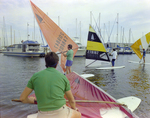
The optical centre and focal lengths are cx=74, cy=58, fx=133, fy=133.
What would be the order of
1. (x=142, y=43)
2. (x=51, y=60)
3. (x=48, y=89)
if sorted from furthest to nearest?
(x=142, y=43) → (x=51, y=60) → (x=48, y=89)

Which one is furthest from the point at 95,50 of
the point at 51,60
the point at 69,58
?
the point at 51,60

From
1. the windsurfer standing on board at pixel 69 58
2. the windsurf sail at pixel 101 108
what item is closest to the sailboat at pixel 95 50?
the windsurfer standing on board at pixel 69 58

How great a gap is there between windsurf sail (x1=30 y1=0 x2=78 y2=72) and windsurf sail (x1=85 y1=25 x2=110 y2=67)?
3.57m

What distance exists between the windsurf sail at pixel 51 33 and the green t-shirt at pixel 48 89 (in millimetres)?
5064

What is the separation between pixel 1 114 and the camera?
11.9 ft

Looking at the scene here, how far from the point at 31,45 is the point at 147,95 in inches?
1203

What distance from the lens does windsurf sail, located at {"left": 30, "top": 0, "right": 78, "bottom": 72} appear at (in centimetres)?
664

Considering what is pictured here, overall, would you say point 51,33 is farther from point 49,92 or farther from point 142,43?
point 142,43

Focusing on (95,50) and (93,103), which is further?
(95,50)

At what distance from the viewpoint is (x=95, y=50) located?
10.7 m

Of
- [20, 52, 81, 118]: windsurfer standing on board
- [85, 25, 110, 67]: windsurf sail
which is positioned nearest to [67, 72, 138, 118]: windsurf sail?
[20, 52, 81, 118]: windsurfer standing on board

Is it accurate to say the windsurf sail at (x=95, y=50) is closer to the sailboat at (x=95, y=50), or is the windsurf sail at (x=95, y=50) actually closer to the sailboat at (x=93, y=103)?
the sailboat at (x=95, y=50)

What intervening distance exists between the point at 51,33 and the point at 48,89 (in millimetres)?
5496

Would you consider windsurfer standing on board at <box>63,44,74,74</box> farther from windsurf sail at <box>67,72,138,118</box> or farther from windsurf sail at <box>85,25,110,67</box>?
windsurf sail at <box>85,25,110,67</box>
